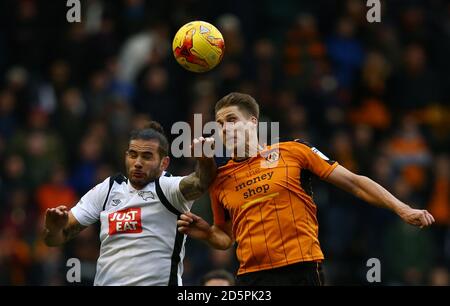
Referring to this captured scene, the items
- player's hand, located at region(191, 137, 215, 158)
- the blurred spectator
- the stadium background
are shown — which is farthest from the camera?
the blurred spectator

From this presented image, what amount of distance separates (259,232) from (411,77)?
9036mm

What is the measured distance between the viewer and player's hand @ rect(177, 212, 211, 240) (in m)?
8.29

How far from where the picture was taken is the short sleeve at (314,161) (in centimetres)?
833

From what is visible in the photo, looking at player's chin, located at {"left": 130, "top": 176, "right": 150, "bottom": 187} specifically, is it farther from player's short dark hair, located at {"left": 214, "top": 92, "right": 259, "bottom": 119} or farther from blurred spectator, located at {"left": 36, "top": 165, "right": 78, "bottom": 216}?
blurred spectator, located at {"left": 36, "top": 165, "right": 78, "bottom": 216}

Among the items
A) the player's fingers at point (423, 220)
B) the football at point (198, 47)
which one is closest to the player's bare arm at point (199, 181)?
the football at point (198, 47)

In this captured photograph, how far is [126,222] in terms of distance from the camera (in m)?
8.59

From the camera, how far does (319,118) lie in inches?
623

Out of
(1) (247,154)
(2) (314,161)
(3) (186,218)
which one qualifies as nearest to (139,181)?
(3) (186,218)

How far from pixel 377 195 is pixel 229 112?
138cm

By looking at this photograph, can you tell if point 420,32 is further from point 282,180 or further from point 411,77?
point 282,180

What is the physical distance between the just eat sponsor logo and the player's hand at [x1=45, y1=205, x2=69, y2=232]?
38cm

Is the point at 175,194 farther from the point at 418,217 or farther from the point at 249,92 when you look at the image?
the point at 249,92

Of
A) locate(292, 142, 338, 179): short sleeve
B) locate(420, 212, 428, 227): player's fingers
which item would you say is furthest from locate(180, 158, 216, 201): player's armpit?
locate(420, 212, 428, 227): player's fingers
